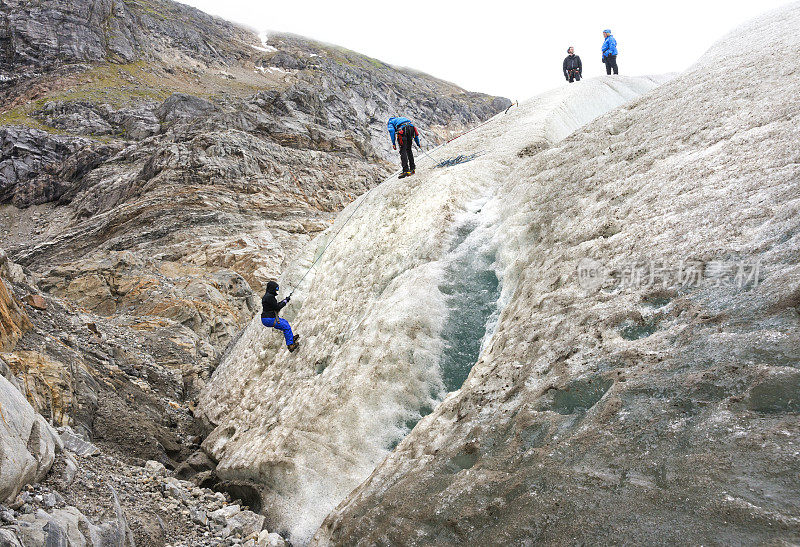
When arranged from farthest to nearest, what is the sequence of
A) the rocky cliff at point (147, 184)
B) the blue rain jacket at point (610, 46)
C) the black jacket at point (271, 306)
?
the blue rain jacket at point (610, 46) → the rocky cliff at point (147, 184) → the black jacket at point (271, 306)

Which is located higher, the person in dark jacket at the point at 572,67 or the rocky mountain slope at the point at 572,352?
the person in dark jacket at the point at 572,67

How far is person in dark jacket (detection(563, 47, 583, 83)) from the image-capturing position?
Result: 23.4 m

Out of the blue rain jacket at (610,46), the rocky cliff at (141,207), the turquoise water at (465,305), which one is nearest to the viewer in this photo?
the turquoise water at (465,305)

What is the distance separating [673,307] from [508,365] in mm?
2278

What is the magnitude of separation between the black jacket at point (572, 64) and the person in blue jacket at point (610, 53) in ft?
4.08

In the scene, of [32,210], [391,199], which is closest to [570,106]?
[391,199]

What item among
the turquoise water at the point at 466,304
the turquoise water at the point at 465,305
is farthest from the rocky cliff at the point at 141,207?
the turquoise water at the point at 466,304

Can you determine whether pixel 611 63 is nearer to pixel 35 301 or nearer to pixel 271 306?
pixel 271 306

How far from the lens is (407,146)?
16172 mm

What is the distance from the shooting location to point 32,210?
5584cm

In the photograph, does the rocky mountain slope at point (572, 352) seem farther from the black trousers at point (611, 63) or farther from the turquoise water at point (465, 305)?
the black trousers at point (611, 63)

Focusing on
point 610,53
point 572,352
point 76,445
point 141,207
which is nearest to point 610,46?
point 610,53

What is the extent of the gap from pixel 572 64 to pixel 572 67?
0.15m

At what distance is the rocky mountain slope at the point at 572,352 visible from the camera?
165 inches
